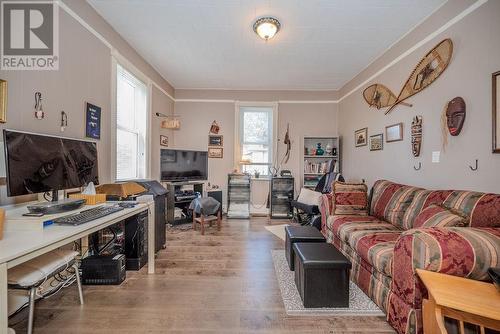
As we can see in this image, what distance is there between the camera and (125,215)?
2.02 metres

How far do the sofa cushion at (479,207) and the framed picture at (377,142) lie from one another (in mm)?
1632

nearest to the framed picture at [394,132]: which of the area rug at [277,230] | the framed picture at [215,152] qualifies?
the area rug at [277,230]

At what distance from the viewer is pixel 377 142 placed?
11.8 ft

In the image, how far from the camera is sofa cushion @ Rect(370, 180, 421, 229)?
2.51 m

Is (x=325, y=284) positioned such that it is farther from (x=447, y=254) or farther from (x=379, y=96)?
(x=379, y=96)

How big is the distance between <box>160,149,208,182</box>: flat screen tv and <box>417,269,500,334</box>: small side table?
390cm

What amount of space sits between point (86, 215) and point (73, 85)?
1.42m

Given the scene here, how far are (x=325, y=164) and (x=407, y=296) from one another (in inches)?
144

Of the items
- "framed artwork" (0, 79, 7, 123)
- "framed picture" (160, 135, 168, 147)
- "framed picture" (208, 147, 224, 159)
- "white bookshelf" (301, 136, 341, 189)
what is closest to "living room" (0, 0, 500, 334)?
"framed artwork" (0, 79, 7, 123)

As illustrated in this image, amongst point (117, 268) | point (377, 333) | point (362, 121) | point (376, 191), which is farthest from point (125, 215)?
point (362, 121)

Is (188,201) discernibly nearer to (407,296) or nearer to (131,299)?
(131,299)

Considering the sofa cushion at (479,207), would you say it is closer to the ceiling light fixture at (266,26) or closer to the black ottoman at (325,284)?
the black ottoman at (325,284)

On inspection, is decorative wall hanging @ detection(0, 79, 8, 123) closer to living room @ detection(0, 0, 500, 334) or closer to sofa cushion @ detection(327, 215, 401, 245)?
living room @ detection(0, 0, 500, 334)

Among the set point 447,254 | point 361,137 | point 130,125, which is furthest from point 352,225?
point 130,125
